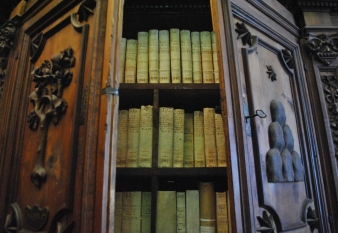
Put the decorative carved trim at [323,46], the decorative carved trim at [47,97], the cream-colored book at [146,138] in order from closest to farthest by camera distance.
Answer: the decorative carved trim at [47,97] < the cream-colored book at [146,138] < the decorative carved trim at [323,46]

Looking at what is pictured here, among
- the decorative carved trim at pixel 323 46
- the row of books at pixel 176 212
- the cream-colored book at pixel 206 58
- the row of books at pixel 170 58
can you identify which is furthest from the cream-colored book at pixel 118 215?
the decorative carved trim at pixel 323 46

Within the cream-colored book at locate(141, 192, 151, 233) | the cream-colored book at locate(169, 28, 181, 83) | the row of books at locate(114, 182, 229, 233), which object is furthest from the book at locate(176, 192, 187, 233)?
the cream-colored book at locate(169, 28, 181, 83)

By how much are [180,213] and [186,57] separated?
1.95 feet

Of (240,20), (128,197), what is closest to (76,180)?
(128,197)

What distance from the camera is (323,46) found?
1.21 m

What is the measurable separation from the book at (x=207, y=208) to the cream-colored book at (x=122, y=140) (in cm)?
30

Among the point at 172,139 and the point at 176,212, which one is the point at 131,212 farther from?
the point at 172,139

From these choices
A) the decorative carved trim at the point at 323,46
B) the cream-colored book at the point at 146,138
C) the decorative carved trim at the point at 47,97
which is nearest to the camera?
the decorative carved trim at the point at 47,97

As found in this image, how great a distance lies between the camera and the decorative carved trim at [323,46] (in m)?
1.19

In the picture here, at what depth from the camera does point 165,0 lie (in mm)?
1153

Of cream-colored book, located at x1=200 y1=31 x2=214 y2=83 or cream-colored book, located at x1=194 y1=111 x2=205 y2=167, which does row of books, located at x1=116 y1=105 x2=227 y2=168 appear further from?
cream-colored book, located at x1=200 y1=31 x2=214 y2=83

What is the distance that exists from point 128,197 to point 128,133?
0.76 ft

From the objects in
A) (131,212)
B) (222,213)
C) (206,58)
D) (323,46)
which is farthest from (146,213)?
(323,46)

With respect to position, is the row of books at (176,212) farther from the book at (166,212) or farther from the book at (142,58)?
the book at (142,58)
